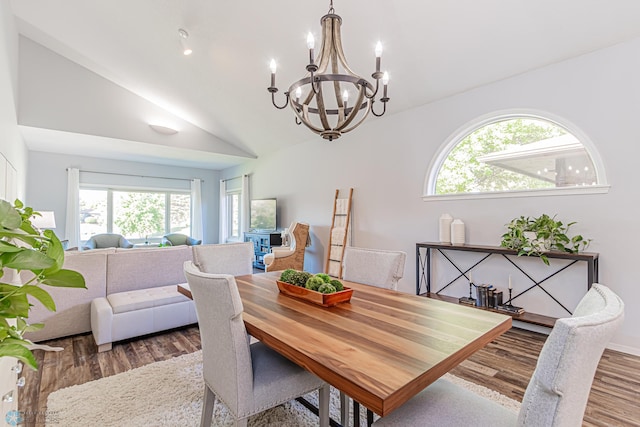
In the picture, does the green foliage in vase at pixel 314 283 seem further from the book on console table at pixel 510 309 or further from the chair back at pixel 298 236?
the chair back at pixel 298 236

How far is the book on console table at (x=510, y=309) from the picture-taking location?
3.07 metres

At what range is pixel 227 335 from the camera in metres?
1.32

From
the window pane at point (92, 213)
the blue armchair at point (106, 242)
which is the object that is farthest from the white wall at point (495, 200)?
the window pane at point (92, 213)

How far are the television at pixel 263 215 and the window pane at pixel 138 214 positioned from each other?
8.72ft

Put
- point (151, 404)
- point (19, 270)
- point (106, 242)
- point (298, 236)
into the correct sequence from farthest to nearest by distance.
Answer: point (106, 242) < point (298, 236) < point (151, 404) < point (19, 270)

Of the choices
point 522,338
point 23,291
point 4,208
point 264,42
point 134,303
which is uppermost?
point 264,42

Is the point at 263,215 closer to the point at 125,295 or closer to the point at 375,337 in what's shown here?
the point at 125,295

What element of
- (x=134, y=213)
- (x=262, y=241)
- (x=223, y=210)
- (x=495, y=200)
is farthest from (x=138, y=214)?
(x=495, y=200)

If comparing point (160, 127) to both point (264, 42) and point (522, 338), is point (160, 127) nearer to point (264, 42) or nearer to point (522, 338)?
point (264, 42)

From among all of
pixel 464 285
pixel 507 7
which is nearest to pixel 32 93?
pixel 507 7

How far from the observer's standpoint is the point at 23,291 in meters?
0.51

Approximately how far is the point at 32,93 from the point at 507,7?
6178mm

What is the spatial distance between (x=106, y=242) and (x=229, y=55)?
4.69m

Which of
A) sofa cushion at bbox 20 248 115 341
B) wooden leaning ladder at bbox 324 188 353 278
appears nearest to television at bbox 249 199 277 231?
wooden leaning ladder at bbox 324 188 353 278
